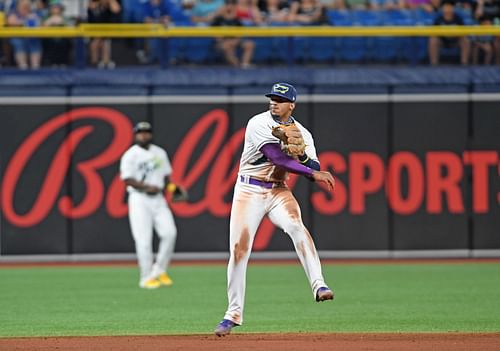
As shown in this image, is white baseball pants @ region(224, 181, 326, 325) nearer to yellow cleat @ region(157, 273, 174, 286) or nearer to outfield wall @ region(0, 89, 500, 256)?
yellow cleat @ region(157, 273, 174, 286)

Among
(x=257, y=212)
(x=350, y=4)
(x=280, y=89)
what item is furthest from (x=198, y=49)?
(x=257, y=212)

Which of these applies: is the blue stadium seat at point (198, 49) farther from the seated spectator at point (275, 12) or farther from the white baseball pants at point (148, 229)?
the white baseball pants at point (148, 229)

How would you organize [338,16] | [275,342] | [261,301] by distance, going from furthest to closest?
[338,16] → [261,301] → [275,342]

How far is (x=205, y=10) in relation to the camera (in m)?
21.6

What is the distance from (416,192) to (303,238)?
A: 1099 centimetres

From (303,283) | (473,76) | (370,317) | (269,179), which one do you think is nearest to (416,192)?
(473,76)

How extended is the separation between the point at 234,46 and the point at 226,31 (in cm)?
44

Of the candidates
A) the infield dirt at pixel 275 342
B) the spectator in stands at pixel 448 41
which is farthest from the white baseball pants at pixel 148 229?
the spectator in stands at pixel 448 41

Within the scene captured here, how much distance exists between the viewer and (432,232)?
20.7 meters

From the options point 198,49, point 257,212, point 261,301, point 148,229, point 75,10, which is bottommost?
point 261,301

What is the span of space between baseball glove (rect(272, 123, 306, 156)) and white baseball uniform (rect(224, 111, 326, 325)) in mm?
109

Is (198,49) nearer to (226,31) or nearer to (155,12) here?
(226,31)

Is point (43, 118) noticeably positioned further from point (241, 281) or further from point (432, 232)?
point (241, 281)

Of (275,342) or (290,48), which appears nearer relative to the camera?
(275,342)
